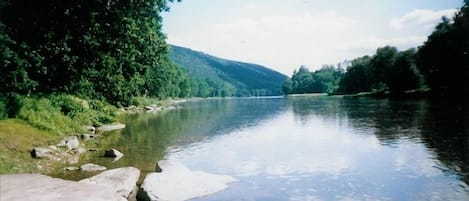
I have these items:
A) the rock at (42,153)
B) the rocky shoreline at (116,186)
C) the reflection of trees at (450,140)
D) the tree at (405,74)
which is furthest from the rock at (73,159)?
the tree at (405,74)

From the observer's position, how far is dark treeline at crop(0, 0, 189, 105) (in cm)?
2602

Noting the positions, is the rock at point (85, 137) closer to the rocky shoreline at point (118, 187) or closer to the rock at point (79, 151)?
the rock at point (79, 151)

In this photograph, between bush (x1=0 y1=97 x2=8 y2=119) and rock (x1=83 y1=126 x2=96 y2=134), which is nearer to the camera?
bush (x1=0 y1=97 x2=8 y2=119)

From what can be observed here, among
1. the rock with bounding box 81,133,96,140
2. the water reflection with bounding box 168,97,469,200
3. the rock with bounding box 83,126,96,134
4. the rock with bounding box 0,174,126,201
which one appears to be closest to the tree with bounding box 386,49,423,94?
the water reflection with bounding box 168,97,469,200

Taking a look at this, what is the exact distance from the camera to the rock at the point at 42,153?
20.5 metres

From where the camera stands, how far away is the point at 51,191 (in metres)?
13.3

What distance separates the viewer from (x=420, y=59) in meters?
84.6

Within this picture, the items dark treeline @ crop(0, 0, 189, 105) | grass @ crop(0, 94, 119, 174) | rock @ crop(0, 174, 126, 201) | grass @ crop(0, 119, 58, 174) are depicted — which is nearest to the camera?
rock @ crop(0, 174, 126, 201)

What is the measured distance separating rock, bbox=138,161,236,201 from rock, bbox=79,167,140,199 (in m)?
0.49

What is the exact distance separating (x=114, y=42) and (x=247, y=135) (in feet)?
39.8

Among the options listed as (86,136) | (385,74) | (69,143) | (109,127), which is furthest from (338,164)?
(385,74)

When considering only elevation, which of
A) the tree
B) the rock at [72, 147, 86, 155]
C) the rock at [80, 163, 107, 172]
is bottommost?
the rock at [80, 163, 107, 172]

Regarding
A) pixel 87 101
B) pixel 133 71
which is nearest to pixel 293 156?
pixel 87 101

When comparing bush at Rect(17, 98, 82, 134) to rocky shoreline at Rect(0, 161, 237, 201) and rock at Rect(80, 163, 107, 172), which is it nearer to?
rock at Rect(80, 163, 107, 172)
